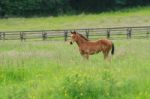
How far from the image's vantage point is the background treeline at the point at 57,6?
215ft

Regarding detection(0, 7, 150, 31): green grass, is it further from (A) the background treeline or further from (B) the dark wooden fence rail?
(B) the dark wooden fence rail

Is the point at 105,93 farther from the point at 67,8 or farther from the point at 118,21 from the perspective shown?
the point at 67,8

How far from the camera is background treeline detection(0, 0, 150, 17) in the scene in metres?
65.5

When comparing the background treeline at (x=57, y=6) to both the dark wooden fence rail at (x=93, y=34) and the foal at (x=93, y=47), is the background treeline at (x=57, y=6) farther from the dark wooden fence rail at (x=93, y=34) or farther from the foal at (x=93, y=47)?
the foal at (x=93, y=47)

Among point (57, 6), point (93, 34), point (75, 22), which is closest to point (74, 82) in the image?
point (93, 34)

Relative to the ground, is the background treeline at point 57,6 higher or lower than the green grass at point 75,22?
higher

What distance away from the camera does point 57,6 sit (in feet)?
223

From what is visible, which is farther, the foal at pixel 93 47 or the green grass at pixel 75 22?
the green grass at pixel 75 22

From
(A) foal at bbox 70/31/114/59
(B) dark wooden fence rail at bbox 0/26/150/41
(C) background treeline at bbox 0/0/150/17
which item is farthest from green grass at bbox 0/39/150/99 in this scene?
(C) background treeline at bbox 0/0/150/17

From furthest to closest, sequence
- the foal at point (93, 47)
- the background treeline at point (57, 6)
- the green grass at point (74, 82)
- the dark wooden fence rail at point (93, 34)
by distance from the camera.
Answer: the background treeline at point (57, 6) → the dark wooden fence rail at point (93, 34) → the foal at point (93, 47) → the green grass at point (74, 82)

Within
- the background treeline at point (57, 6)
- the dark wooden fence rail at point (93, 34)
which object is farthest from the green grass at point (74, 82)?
the background treeline at point (57, 6)

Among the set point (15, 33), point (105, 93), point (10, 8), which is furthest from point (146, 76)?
point (10, 8)

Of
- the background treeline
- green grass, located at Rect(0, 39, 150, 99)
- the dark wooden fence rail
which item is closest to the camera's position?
green grass, located at Rect(0, 39, 150, 99)

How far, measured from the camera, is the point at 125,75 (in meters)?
12.5
